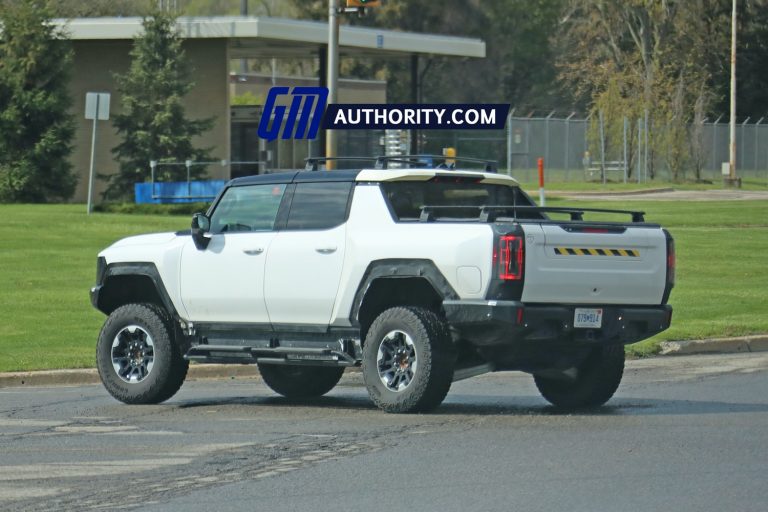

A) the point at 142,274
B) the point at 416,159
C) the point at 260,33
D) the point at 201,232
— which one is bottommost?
the point at 142,274

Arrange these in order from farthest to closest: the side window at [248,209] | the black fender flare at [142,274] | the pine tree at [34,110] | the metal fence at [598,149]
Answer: the metal fence at [598,149], the pine tree at [34,110], the black fender flare at [142,274], the side window at [248,209]

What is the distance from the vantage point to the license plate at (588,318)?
11719 millimetres

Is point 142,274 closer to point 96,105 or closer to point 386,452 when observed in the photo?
point 386,452

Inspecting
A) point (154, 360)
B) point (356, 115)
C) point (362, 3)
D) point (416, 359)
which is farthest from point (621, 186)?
point (416, 359)

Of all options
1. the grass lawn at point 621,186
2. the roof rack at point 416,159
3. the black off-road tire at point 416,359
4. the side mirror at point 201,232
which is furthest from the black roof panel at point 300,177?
the grass lawn at point 621,186

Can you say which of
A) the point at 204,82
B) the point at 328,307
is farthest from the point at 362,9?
the point at 204,82

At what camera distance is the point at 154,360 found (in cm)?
1321

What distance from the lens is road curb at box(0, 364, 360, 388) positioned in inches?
584

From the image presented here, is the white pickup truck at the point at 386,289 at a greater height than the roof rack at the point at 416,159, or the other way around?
the roof rack at the point at 416,159

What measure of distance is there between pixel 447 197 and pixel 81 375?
4395 millimetres

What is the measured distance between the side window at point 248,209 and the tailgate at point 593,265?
8.35 ft

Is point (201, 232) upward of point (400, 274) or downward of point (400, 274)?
upward

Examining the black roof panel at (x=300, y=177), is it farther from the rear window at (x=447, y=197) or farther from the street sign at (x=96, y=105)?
the street sign at (x=96, y=105)

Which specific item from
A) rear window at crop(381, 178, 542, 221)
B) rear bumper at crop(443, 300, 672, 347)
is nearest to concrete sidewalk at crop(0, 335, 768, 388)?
rear window at crop(381, 178, 542, 221)
